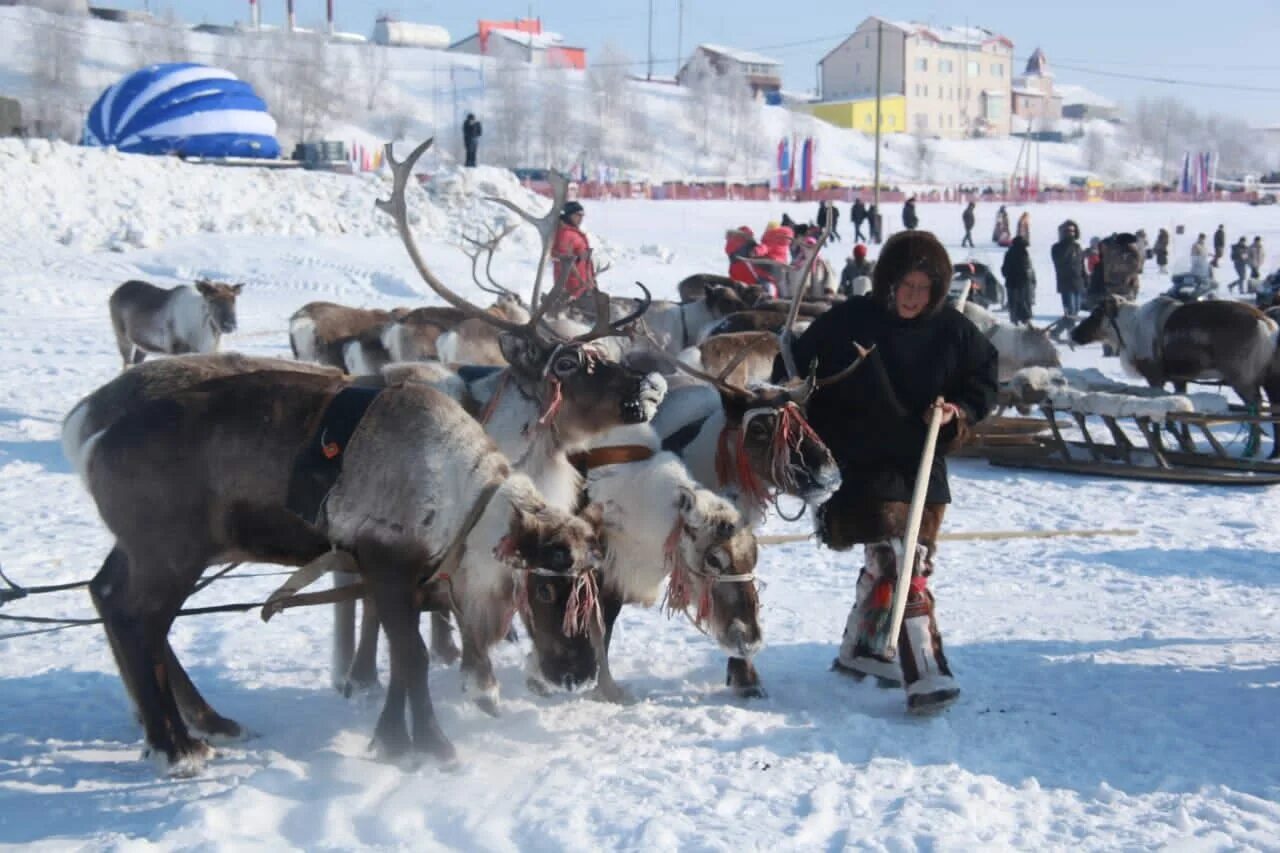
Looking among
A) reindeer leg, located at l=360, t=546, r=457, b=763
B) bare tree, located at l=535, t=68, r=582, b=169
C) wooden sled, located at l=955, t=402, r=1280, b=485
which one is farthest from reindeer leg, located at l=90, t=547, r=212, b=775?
bare tree, located at l=535, t=68, r=582, b=169

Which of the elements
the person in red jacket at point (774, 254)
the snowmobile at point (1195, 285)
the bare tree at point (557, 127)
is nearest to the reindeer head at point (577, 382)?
the person in red jacket at point (774, 254)

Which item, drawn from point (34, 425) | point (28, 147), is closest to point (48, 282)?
point (28, 147)

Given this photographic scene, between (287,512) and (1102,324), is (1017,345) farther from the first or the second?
(287,512)

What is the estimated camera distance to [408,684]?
424cm

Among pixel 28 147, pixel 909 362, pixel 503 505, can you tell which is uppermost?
pixel 28 147

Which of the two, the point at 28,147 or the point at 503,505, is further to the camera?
the point at 28,147

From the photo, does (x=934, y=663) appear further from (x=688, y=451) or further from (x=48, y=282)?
(x=48, y=282)

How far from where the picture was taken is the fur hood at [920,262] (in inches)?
186

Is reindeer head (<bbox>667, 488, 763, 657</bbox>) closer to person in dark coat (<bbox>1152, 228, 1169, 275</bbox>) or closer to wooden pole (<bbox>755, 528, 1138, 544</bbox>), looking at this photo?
wooden pole (<bbox>755, 528, 1138, 544</bbox>)

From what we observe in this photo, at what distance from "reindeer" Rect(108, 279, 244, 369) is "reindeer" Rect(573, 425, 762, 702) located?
27.1 feet

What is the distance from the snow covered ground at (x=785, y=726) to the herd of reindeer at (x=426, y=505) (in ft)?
0.74

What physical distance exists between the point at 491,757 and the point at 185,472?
4.50ft

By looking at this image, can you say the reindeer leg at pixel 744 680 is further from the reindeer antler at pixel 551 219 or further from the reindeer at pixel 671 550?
the reindeer antler at pixel 551 219

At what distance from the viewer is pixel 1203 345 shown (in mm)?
10891
